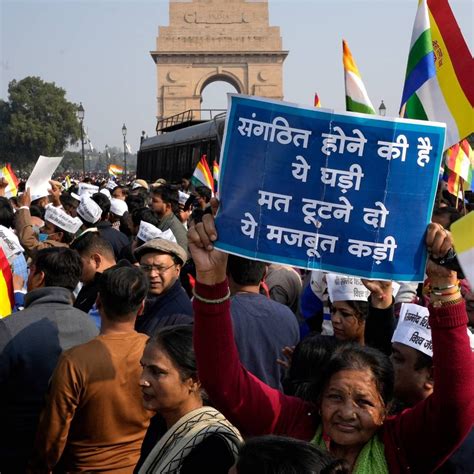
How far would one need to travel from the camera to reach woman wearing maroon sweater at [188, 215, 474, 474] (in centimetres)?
267

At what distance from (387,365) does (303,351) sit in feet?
2.63

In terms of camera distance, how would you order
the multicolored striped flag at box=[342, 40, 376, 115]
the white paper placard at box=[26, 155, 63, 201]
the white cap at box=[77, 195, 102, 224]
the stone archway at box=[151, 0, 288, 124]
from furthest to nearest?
the stone archway at box=[151, 0, 288, 124], the white paper placard at box=[26, 155, 63, 201], the white cap at box=[77, 195, 102, 224], the multicolored striped flag at box=[342, 40, 376, 115]

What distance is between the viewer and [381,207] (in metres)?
2.82

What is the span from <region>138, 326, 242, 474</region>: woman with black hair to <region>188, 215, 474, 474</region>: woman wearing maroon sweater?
0.12 meters

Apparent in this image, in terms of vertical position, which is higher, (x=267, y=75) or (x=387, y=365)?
(x=267, y=75)

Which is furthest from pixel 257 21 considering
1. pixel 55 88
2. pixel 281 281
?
pixel 281 281

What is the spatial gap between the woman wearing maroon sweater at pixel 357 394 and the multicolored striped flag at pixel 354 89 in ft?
13.2

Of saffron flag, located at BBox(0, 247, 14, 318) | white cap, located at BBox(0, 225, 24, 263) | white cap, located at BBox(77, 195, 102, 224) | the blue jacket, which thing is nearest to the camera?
saffron flag, located at BBox(0, 247, 14, 318)

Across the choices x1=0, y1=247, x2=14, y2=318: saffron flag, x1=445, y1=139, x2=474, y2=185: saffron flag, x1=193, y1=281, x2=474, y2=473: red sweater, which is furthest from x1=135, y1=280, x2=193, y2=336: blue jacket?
x1=445, y1=139, x2=474, y2=185: saffron flag

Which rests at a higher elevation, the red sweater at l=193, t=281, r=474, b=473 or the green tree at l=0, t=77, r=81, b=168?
the green tree at l=0, t=77, r=81, b=168

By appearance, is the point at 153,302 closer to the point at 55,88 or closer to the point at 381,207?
the point at 381,207

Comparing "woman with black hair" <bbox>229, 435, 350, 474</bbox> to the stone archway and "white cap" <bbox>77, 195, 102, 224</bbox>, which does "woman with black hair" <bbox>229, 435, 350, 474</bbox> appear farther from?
the stone archway

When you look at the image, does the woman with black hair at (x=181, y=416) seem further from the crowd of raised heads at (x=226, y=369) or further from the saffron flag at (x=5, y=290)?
the saffron flag at (x=5, y=290)

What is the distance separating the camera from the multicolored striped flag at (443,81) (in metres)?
5.20
